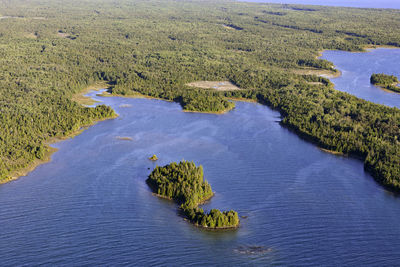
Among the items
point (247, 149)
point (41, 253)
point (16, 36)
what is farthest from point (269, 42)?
point (41, 253)

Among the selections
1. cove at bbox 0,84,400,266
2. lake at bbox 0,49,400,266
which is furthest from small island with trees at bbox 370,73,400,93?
cove at bbox 0,84,400,266

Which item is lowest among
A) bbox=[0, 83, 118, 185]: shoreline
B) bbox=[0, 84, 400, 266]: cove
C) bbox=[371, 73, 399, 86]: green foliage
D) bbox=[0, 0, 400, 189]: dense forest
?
bbox=[0, 83, 118, 185]: shoreline

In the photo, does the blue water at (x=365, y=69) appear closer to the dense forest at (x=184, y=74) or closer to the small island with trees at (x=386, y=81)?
the small island with trees at (x=386, y=81)

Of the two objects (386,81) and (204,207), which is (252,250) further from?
(386,81)

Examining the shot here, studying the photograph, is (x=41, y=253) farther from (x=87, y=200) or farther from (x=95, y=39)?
(x=95, y=39)

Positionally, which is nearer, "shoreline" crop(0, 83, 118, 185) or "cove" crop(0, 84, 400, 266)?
"cove" crop(0, 84, 400, 266)

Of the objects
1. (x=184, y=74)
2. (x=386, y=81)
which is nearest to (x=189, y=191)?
(x=184, y=74)

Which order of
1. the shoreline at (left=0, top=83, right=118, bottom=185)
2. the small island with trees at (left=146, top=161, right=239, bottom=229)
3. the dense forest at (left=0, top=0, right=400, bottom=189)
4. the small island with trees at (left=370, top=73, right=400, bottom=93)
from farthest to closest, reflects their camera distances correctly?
the small island with trees at (left=370, top=73, right=400, bottom=93), the dense forest at (left=0, top=0, right=400, bottom=189), the shoreline at (left=0, top=83, right=118, bottom=185), the small island with trees at (left=146, top=161, right=239, bottom=229)

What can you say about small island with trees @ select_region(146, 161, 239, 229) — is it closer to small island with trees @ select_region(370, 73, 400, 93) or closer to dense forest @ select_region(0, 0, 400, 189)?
dense forest @ select_region(0, 0, 400, 189)

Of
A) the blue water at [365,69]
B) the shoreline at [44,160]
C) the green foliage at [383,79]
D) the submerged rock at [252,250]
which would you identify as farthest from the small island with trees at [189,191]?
the green foliage at [383,79]
